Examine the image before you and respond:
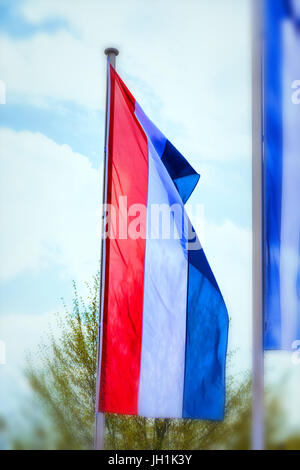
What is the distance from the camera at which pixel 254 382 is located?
3.36m

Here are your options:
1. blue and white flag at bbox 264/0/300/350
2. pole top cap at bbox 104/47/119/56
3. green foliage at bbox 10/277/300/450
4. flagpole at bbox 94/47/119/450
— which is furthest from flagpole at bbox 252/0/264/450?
green foliage at bbox 10/277/300/450

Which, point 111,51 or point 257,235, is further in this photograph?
point 111,51

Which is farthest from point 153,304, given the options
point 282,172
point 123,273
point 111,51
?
point 111,51

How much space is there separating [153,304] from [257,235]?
0.90m

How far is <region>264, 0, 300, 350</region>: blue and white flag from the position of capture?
3.41m

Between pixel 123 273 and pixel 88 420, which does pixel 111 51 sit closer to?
pixel 123 273

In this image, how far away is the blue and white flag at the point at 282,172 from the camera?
341 centimetres

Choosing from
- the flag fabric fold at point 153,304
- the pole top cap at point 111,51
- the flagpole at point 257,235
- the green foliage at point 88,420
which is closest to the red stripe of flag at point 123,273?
the flag fabric fold at point 153,304

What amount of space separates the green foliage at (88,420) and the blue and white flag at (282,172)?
306 inches

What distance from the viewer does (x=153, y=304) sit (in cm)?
405

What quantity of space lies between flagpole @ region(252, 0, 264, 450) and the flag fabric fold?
0.52m
